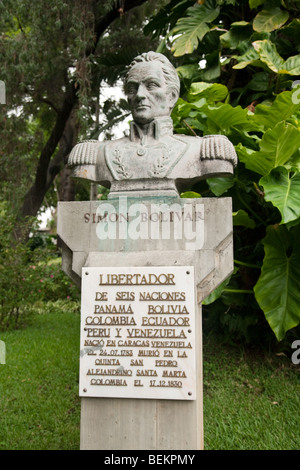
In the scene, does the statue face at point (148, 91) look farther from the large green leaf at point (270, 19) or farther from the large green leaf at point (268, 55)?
the large green leaf at point (270, 19)

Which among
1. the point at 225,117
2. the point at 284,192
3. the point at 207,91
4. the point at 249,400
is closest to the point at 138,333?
the point at 284,192

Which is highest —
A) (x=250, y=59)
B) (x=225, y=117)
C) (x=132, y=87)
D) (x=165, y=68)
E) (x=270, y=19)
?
(x=270, y=19)

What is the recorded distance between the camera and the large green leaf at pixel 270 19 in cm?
513

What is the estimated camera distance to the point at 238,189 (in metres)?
4.55

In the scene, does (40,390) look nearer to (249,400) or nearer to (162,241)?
(249,400)

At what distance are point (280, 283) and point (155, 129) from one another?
1770 millimetres

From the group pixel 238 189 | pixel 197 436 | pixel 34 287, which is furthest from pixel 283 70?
pixel 34 287

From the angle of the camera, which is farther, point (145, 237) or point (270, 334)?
point (270, 334)

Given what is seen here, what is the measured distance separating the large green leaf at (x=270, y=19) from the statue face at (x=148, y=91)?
8.78 ft

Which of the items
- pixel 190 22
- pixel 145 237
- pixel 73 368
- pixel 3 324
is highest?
pixel 190 22

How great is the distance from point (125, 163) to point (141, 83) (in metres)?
0.53

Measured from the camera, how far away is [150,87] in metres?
3.02

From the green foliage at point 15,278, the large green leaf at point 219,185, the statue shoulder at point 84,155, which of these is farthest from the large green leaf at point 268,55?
the green foliage at point 15,278

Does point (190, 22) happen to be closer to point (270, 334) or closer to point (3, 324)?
point (270, 334)
